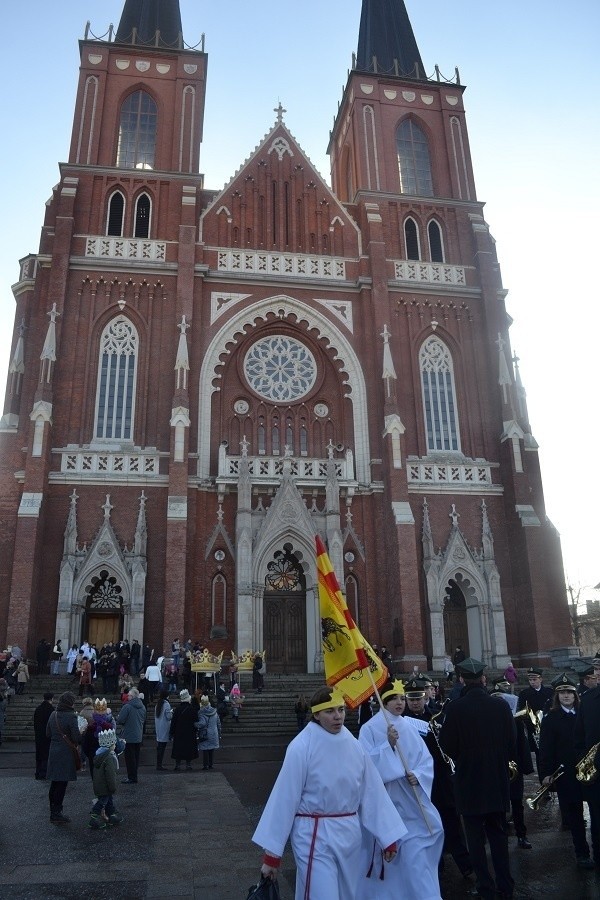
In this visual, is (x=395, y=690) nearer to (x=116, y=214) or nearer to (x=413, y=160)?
(x=116, y=214)

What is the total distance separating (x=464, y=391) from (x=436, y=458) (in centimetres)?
370

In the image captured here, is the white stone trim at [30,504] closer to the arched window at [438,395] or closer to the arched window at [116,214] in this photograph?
the arched window at [116,214]

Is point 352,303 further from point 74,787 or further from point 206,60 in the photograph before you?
point 74,787

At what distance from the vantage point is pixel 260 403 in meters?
30.7

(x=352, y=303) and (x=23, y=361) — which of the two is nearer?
(x=23, y=361)

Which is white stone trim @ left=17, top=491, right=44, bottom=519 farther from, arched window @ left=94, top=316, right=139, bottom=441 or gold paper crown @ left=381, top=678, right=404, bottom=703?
gold paper crown @ left=381, top=678, right=404, bottom=703

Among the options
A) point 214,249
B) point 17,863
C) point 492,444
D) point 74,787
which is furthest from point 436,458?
point 17,863

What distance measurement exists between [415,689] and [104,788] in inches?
171

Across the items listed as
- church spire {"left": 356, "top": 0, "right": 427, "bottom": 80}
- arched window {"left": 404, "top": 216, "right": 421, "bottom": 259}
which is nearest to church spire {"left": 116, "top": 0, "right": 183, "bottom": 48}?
church spire {"left": 356, "top": 0, "right": 427, "bottom": 80}

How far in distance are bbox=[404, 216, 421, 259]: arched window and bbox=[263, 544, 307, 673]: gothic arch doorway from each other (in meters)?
15.7

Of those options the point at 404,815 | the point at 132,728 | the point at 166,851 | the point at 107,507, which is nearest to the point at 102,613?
the point at 107,507

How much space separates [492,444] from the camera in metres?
31.0

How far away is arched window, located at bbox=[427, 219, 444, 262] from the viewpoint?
113ft

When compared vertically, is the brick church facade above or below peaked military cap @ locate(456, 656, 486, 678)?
above
